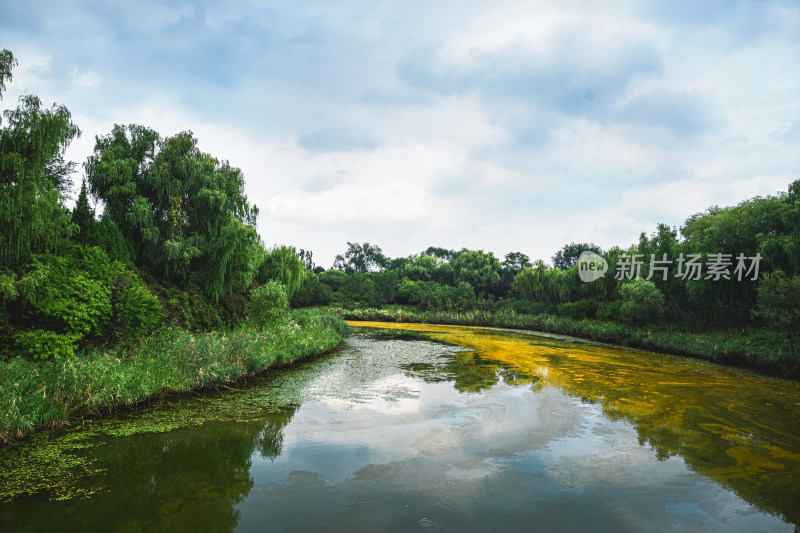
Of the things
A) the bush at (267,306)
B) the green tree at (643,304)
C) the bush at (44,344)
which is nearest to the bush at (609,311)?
the green tree at (643,304)

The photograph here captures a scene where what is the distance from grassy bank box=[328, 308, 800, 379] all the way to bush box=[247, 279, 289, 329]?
48.8 ft

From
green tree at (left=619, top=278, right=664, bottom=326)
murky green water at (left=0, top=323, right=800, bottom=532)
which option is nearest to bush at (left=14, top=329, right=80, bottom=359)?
murky green water at (left=0, top=323, right=800, bottom=532)

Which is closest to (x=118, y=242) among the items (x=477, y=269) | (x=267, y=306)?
(x=267, y=306)

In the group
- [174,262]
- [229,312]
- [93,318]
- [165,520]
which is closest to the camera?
[165,520]

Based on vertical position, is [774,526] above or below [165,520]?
above

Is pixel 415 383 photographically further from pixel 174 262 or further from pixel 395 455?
pixel 174 262

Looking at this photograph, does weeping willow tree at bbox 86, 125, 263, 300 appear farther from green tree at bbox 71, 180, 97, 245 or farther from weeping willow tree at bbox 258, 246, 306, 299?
weeping willow tree at bbox 258, 246, 306, 299

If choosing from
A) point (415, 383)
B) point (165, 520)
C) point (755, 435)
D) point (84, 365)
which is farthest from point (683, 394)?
point (84, 365)

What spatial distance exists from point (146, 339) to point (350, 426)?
515cm

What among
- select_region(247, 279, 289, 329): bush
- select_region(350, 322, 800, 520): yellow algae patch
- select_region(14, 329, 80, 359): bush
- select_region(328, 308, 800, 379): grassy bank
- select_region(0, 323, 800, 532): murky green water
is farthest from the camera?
select_region(247, 279, 289, 329): bush

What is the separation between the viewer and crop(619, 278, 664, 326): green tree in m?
19.7

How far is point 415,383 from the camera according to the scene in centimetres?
1009

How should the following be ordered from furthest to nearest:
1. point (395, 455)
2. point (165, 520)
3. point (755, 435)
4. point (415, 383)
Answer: point (415, 383), point (755, 435), point (395, 455), point (165, 520)

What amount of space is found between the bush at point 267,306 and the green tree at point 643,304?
53.0ft
